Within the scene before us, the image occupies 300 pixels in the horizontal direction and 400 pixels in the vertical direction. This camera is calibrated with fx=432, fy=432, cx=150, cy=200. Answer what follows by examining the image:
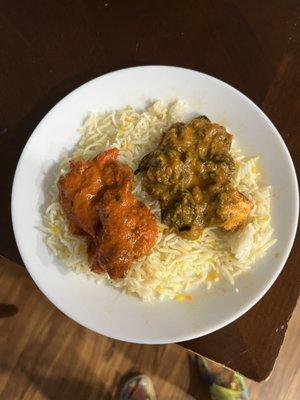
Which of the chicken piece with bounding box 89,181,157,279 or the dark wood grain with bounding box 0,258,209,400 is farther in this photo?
the dark wood grain with bounding box 0,258,209,400

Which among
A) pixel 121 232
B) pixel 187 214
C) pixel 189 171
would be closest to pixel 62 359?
pixel 121 232

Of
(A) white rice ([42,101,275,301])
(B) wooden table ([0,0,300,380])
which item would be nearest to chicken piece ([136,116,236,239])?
(A) white rice ([42,101,275,301])

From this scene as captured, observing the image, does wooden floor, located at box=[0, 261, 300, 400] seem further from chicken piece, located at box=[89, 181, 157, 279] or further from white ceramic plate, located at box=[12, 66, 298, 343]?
chicken piece, located at box=[89, 181, 157, 279]

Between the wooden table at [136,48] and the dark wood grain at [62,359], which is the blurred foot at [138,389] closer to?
the dark wood grain at [62,359]

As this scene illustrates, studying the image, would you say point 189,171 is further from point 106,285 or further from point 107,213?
point 106,285

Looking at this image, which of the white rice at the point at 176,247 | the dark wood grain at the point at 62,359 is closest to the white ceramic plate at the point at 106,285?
the white rice at the point at 176,247

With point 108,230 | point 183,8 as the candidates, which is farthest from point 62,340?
point 183,8

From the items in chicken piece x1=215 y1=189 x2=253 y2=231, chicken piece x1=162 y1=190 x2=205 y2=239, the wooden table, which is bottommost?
chicken piece x1=162 y1=190 x2=205 y2=239

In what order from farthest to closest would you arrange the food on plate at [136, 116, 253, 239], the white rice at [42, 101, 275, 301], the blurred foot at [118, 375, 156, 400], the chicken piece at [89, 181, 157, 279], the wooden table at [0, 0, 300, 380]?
1. the blurred foot at [118, 375, 156, 400]
2. the wooden table at [0, 0, 300, 380]
3. the white rice at [42, 101, 275, 301]
4. the food on plate at [136, 116, 253, 239]
5. the chicken piece at [89, 181, 157, 279]
